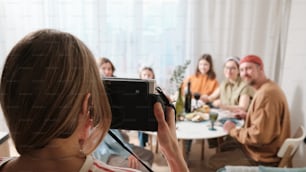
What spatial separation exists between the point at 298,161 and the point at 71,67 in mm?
1400

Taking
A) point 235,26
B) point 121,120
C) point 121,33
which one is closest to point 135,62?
point 121,33

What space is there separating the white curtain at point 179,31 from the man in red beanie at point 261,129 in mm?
706

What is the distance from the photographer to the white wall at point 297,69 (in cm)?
138

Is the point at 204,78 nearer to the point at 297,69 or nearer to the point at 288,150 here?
the point at 297,69

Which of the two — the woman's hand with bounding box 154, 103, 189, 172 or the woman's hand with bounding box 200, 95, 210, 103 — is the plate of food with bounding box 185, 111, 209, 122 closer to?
the woman's hand with bounding box 200, 95, 210, 103

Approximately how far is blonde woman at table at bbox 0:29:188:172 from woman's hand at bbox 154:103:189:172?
7 centimetres

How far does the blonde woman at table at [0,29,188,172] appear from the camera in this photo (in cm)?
25

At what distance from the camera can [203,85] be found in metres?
1.81

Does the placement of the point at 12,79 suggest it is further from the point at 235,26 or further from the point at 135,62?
the point at 235,26

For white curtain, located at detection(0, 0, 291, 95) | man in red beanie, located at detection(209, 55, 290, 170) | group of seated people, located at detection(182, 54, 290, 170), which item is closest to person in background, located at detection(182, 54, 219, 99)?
white curtain, located at detection(0, 0, 291, 95)

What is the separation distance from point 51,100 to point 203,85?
1609 millimetres

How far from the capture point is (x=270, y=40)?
1882 millimetres

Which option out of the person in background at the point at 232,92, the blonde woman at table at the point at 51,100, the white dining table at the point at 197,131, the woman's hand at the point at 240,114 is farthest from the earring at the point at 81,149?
the person in background at the point at 232,92

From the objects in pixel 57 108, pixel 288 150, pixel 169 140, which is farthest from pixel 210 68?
pixel 57 108
